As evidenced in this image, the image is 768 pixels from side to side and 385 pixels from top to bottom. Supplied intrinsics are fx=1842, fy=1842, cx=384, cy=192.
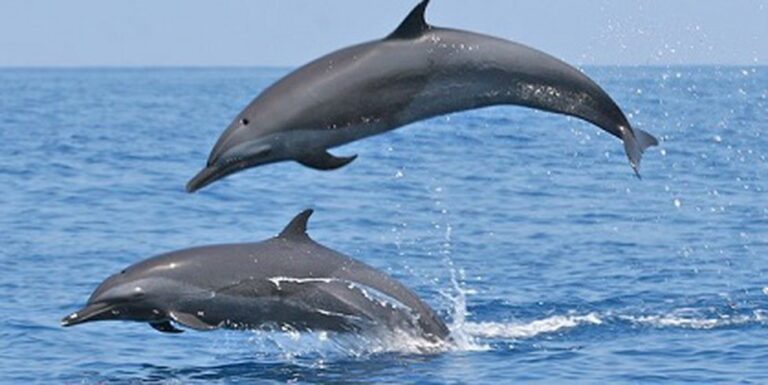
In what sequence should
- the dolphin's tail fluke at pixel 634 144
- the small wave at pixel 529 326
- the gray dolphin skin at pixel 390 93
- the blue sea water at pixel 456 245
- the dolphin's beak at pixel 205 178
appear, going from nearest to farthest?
the dolphin's beak at pixel 205 178 < the gray dolphin skin at pixel 390 93 < the dolphin's tail fluke at pixel 634 144 < the blue sea water at pixel 456 245 < the small wave at pixel 529 326

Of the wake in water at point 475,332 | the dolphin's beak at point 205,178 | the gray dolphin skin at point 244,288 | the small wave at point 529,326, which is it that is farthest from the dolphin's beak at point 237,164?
the small wave at point 529,326

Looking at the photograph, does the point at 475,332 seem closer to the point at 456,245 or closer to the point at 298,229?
the point at 298,229

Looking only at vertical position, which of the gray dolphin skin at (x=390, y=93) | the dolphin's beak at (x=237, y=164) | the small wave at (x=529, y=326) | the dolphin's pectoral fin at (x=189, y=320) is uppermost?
the gray dolphin skin at (x=390, y=93)

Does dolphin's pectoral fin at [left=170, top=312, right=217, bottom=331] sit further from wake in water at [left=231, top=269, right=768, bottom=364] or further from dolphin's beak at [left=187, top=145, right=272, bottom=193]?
dolphin's beak at [left=187, top=145, right=272, bottom=193]

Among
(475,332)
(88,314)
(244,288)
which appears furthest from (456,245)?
(88,314)

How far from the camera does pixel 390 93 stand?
10.5 m

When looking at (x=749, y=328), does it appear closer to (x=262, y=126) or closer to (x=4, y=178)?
(x=262, y=126)

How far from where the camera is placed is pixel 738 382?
13812 millimetres

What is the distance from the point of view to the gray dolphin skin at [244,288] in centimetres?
1308

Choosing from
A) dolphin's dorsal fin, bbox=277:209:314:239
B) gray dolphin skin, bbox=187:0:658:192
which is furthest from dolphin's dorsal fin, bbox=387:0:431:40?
dolphin's dorsal fin, bbox=277:209:314:239

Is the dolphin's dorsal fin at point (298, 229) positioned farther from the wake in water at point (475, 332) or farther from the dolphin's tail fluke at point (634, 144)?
the dolphin's tail fluke at point (634, 144)

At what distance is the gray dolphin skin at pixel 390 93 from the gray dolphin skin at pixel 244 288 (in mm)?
2841

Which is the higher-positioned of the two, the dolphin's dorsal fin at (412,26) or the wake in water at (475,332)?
the dolphin's dorsal fin at (412,26)

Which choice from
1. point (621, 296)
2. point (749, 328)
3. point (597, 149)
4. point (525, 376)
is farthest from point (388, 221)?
point (597, 149)
